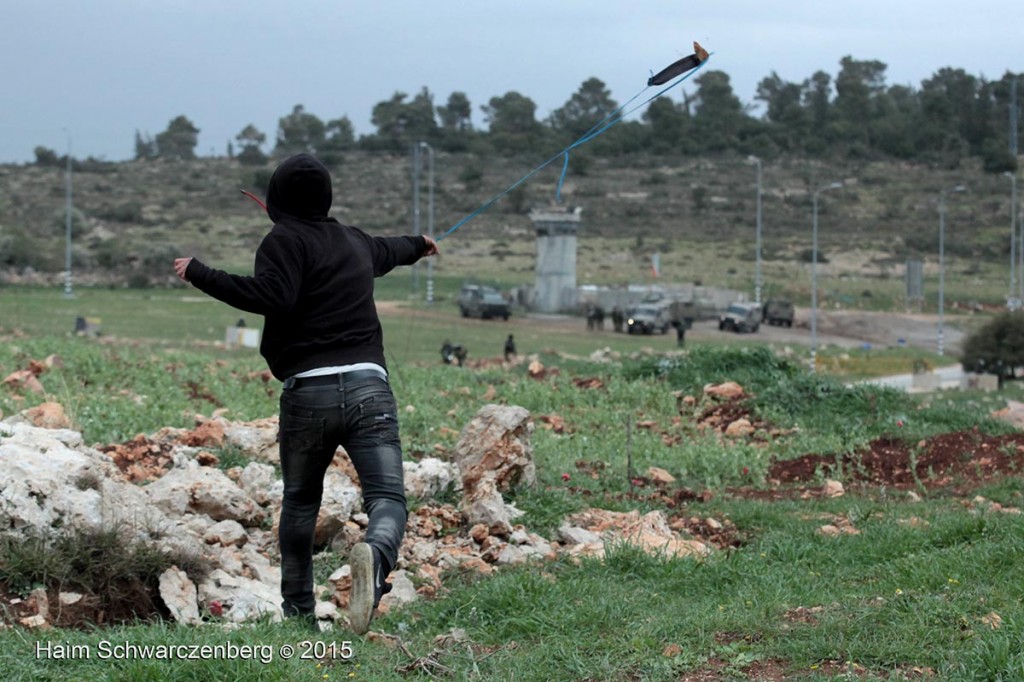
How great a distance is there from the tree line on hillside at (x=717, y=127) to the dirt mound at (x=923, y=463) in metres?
88.1

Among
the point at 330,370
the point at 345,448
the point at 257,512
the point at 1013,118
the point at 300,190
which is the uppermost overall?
the point at 1013,118

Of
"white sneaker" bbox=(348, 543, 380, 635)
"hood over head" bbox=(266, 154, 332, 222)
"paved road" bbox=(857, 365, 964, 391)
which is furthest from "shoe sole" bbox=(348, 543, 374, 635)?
"paved road" bbox=(857, 365, 964, 391)

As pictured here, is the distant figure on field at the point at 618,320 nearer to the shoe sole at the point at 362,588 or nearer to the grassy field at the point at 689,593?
the grassy field at the point at 689,593

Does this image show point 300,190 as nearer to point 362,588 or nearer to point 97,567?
point 362,588

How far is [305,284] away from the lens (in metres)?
5.48

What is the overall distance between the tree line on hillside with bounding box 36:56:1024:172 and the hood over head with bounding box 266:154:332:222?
311 ft

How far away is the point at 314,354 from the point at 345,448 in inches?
16.7

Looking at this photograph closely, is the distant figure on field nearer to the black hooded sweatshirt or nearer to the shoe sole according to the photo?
the black hooded sweatshirt

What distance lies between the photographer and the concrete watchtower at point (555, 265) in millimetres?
52312

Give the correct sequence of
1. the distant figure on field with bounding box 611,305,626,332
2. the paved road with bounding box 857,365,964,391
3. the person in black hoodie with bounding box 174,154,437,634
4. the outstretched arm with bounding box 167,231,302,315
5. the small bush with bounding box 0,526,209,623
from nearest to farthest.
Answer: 1. the outstretched arm with bounding box 167,231,302,315
2. the person in black hoodie with bounding box 174,154,437,634
3. the small bush with bounding box 0,526,209,623
4. the paved road with bounding box 857,365,964,391
5. the distant figure on field with bounding box 611,305,626,332

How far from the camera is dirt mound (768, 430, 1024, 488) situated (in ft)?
36.8

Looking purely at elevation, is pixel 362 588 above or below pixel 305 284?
below

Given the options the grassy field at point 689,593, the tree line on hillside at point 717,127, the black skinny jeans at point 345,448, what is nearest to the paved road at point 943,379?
the grassy field at point 689,593

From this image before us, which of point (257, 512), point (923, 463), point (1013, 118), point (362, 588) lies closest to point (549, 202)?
point (1013, 118)
